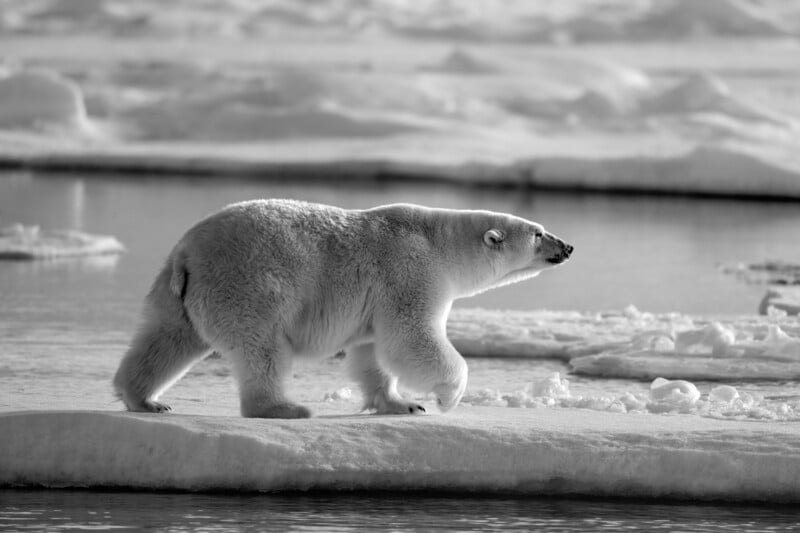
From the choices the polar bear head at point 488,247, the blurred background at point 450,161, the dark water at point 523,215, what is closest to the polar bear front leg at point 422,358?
the polar bear head at point 488,247

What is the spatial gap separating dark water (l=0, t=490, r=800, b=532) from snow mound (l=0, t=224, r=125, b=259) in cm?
843

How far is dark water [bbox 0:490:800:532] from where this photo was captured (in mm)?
4586

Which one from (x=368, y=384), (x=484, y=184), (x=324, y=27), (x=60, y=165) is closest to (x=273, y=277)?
(x=368, y=384)

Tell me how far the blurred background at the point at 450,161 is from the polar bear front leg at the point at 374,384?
12.6 feet

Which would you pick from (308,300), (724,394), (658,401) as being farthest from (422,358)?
(724,394)

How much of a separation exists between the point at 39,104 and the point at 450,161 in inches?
335

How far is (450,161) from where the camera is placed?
22.3 meters

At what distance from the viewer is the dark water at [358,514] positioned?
15.0 feet

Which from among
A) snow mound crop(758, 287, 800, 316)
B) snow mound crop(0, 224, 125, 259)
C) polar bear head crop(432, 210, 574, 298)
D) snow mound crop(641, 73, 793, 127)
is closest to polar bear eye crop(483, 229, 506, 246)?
polar bear head crop(432, 210, 574, 298)

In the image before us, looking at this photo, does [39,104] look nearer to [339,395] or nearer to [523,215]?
[523,215]

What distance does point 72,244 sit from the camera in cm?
1348

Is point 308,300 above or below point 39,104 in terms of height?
below

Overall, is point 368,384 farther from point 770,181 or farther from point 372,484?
point 770,181

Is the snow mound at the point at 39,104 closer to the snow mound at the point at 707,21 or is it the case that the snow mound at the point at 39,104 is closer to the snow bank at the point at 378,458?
the snow bank at the point at 378,458
